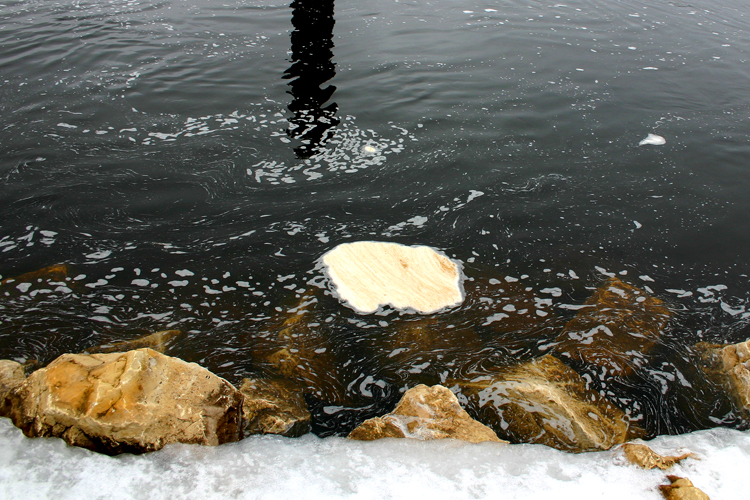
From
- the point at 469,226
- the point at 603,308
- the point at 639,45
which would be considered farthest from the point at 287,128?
the point at 639,45

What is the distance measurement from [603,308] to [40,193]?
4.75 m

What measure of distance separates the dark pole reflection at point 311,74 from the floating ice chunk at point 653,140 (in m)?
3.47

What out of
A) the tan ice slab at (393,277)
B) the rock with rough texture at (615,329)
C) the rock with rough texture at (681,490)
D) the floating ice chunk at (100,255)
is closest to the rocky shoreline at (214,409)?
the rock with rough texture at (681,490)

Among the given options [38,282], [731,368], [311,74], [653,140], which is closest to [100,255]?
[38,282]

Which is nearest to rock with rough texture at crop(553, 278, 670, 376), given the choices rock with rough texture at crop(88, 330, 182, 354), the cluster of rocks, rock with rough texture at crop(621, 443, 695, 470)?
the cluster of rocks

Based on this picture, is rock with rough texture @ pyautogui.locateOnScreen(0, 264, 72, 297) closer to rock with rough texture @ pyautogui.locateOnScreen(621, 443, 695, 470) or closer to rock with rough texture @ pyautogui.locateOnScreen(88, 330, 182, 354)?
A: rock with rough texture @ pyautogui.locateOnScreen(88, 330, 182, 354)

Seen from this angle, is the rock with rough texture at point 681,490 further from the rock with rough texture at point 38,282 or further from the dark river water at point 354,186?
the rock with rough texture at point 38,282

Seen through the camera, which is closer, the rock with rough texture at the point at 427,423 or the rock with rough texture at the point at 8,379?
the rock with rough texture at the point at 8,379

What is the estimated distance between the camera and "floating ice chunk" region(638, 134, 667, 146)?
19.2 ft

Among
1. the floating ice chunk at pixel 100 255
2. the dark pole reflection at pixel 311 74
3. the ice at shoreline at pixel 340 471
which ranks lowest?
the ice at shoreline at pixel 340 471

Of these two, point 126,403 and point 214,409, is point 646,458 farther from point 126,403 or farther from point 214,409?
point 126,403

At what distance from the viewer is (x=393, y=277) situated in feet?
13.1

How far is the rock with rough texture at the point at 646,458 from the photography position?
2.72 metres

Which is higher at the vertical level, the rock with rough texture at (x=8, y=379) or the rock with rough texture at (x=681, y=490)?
the rock with rough texture at (x=8, y=379)
